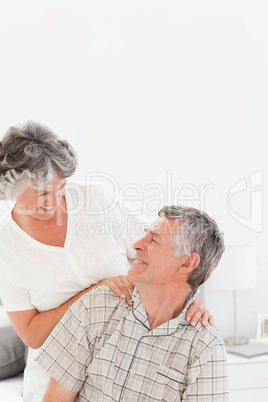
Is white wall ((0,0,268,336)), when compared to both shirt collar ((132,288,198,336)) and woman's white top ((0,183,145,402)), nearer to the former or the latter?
woman's white top ((0,183,145,402))

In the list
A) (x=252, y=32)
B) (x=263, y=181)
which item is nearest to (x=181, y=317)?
(x=263, y=181)

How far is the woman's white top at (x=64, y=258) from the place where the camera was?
1.76 meters

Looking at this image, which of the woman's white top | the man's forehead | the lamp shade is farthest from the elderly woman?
the lamp shade

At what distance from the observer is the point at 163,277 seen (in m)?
1.67

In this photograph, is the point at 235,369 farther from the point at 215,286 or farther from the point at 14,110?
the point at 14,110

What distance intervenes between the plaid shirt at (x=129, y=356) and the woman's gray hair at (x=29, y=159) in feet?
1.37

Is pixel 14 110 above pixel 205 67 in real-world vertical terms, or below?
below

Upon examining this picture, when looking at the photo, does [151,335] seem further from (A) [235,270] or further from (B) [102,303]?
(A) [235,270]

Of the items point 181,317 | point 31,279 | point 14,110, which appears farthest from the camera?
point 14,110

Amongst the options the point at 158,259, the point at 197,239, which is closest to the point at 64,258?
the point at 158,259

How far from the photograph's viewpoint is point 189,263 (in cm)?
167

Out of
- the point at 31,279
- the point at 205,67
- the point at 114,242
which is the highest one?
the point at 205,67

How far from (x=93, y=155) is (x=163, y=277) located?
70.8 inches

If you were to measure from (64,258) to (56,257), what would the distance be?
27mm
